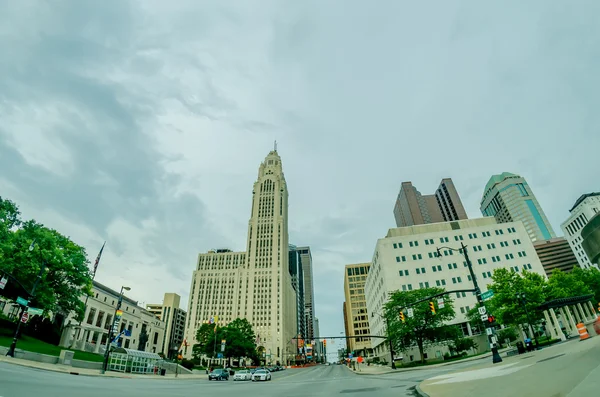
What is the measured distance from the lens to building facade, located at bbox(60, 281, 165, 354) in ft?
238

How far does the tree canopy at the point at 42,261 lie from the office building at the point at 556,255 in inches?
8941

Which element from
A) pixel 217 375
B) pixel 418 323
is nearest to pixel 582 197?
pixel 418 323

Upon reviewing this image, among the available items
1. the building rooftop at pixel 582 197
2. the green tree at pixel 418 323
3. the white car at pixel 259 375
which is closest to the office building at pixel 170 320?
the green tree at pixel 418 323

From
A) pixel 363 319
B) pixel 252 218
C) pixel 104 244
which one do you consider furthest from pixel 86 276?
pixel 363 319

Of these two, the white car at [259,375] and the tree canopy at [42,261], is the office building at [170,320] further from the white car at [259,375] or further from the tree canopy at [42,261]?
the white car at [259,375]

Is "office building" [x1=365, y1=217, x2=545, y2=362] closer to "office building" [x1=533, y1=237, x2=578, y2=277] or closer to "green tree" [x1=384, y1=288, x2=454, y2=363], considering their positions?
"green tree" [x1=384, y1=288, x2=454, y2=363]

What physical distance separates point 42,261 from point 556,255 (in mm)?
241718

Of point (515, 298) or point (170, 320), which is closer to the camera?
point (515, 298)

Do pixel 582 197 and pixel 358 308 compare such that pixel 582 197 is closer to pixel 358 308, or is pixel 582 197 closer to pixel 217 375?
pixel 358 308

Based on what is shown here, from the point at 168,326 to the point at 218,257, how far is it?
53.4 m

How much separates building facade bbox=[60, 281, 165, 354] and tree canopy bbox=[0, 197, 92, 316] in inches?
Answer: 938

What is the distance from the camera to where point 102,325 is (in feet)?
287

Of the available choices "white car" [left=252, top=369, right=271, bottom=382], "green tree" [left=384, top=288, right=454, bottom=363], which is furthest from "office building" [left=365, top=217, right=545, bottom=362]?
"white car" [left=252, top=369, right=271, bottom=382]

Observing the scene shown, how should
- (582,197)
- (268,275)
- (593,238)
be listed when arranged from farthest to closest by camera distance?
(268,275)
(582,197)
(593,238)
